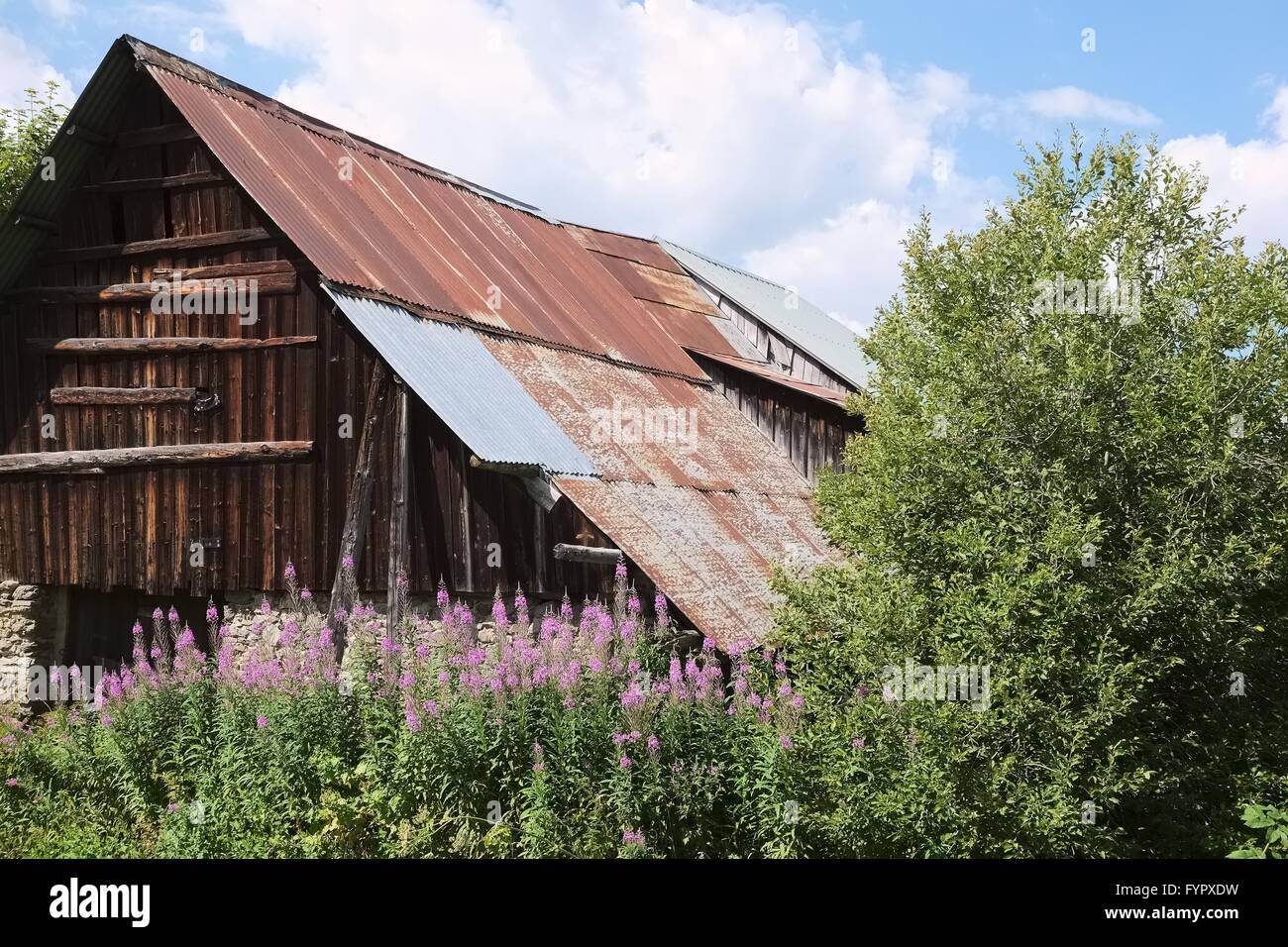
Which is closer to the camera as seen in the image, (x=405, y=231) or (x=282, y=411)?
(x=282, y=411)

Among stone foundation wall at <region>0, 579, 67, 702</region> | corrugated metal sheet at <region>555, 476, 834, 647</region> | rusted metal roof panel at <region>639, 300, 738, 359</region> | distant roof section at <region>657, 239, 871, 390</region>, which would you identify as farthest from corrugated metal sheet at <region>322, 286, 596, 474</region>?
distant roof section at <region>657, 239, 871, 390</region>

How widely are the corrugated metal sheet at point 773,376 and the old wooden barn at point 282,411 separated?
2.78 m

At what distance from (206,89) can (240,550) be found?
19.6 feet

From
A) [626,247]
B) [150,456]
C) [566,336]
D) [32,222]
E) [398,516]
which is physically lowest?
[398,516]

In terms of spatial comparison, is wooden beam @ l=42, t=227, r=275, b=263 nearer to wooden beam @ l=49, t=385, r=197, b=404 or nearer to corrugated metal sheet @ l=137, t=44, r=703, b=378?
corrugated metal sheet @ l=137, t=44, r=703, b=378

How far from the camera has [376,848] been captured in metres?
8.52

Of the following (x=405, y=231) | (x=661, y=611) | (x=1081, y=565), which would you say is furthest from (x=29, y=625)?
(x=1081, y=565)

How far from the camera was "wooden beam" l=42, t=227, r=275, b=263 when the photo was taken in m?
13.5

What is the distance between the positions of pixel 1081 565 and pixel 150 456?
34.7 feet

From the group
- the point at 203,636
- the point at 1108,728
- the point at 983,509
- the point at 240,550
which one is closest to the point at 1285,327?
the point at 983,509

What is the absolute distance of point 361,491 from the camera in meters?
12.4

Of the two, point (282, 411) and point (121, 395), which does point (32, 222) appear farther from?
point (282, 411)

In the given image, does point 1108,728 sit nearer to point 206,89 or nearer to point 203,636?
point 203,636

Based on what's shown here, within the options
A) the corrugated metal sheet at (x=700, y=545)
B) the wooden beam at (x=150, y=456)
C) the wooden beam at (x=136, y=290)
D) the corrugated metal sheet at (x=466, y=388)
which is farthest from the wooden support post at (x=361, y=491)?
the corrugated metal sheet at (x=700, y=545)
